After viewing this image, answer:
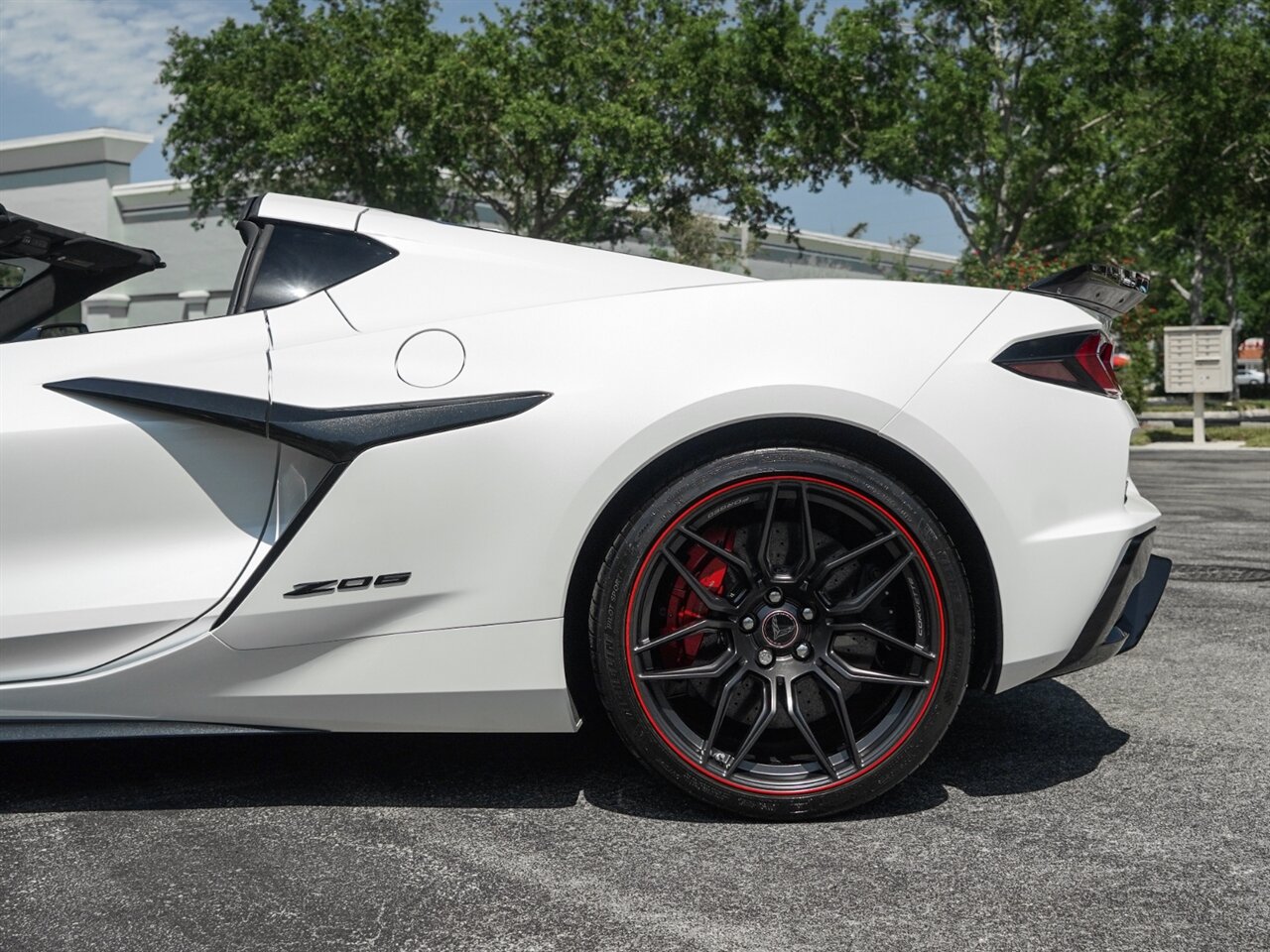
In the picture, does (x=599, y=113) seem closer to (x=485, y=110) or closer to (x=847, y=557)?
(x=485, y=110)

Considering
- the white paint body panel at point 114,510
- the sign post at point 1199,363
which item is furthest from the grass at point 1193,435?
the white paint body panel at point 114,510

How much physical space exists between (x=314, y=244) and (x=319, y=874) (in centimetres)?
130

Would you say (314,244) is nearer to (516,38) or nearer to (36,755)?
(36,755)

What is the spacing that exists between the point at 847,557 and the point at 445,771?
3.64 ft

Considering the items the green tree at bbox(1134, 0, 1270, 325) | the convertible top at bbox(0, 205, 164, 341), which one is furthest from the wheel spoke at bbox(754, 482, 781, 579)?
the green tree at bbox(1134, 0, 1270, 325)

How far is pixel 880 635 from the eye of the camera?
8.49ft

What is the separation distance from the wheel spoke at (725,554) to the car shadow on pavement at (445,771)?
51 centimetres

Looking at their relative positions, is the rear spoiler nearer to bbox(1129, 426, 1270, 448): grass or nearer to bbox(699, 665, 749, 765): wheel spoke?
bbox(699, 665, 749, 765): wheel spoke

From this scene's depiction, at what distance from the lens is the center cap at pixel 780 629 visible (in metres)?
2.61

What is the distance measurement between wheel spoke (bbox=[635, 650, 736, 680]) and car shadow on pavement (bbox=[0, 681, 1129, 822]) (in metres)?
0.31

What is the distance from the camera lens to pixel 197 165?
27.2 metres

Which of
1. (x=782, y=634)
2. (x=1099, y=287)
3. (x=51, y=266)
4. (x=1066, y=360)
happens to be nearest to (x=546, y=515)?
(x=782, y=634)

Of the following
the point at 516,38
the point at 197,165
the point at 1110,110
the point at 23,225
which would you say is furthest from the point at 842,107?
the point at 23,225

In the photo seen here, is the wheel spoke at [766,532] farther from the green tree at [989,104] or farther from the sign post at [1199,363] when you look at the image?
the green tree at [989,104]
